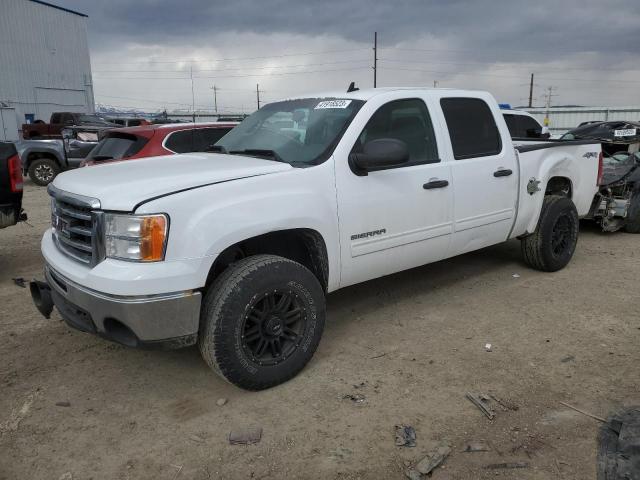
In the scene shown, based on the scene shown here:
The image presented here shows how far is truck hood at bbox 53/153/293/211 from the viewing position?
288 cm

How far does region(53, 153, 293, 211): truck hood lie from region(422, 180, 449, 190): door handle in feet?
3.98

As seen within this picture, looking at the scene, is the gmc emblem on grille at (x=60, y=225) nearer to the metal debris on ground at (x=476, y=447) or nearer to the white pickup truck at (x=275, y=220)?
the white pickup truck at (x=275, y=220)

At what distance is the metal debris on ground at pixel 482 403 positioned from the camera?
2990 millimetres

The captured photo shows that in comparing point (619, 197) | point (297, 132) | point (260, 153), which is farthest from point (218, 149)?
point (619, 197)

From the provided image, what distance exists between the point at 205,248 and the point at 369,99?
182 cm

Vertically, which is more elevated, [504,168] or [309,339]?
[504,168]

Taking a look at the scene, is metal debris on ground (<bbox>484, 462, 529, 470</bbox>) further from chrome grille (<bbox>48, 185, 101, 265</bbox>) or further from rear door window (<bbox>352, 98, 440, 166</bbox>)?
chrome grille (<bbox>48, 185, 101, 265</bbox>)

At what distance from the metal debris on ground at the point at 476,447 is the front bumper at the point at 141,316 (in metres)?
1.58

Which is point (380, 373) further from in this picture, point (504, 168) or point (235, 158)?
point (504, 168)

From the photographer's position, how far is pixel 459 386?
3316mm

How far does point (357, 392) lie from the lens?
10.7 feet

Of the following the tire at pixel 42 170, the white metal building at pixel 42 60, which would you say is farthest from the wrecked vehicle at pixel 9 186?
the white metal building at pixel 42 60

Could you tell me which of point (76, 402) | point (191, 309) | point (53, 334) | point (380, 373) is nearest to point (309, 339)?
point (380, 373)

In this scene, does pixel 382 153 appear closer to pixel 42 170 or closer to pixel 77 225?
pixel 77 225
